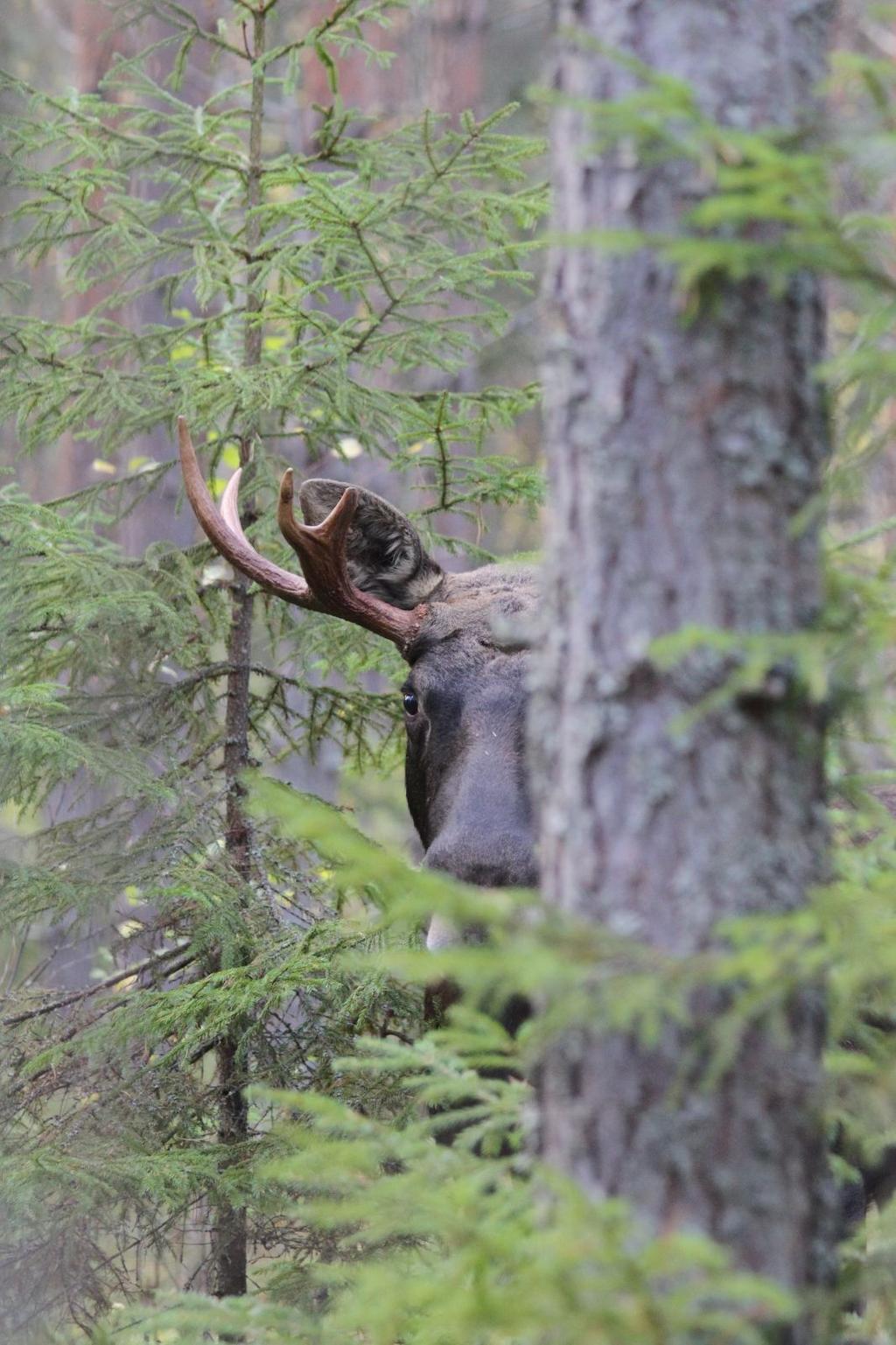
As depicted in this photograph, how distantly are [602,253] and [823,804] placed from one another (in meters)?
0.98

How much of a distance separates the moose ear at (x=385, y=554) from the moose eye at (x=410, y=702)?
57cm

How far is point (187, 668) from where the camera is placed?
5754 millimetres

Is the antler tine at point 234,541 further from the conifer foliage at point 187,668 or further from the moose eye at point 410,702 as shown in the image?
the moose eye at point 410,702

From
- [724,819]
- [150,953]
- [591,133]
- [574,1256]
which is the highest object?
[591,133]

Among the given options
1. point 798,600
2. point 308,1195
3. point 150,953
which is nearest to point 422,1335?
point 798,600

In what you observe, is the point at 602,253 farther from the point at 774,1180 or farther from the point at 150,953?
the point at 150,953

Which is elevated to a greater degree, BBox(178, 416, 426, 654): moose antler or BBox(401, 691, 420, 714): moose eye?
BBox(178, 416, 426, 654): moose antler

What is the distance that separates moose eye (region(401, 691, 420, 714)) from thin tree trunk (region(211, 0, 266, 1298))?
0.67 metres

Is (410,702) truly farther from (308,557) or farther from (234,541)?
(234,541)

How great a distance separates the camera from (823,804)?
2.24 m

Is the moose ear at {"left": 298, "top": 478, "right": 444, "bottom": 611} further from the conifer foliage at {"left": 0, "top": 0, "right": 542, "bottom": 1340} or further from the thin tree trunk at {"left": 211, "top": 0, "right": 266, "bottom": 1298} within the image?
the thin tree trunk at {"left": 211, "top": 0, "right": 266, "bottom": 1298}

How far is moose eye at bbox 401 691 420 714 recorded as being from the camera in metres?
5.65

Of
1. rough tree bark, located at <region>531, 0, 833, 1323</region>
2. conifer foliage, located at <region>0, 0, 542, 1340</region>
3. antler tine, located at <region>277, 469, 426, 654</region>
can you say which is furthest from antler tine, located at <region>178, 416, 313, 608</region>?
rough tree bark, located at <region>531, 0, 833, 1323</region>

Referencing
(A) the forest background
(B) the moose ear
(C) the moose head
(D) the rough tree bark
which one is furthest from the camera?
(B) the moose ear
